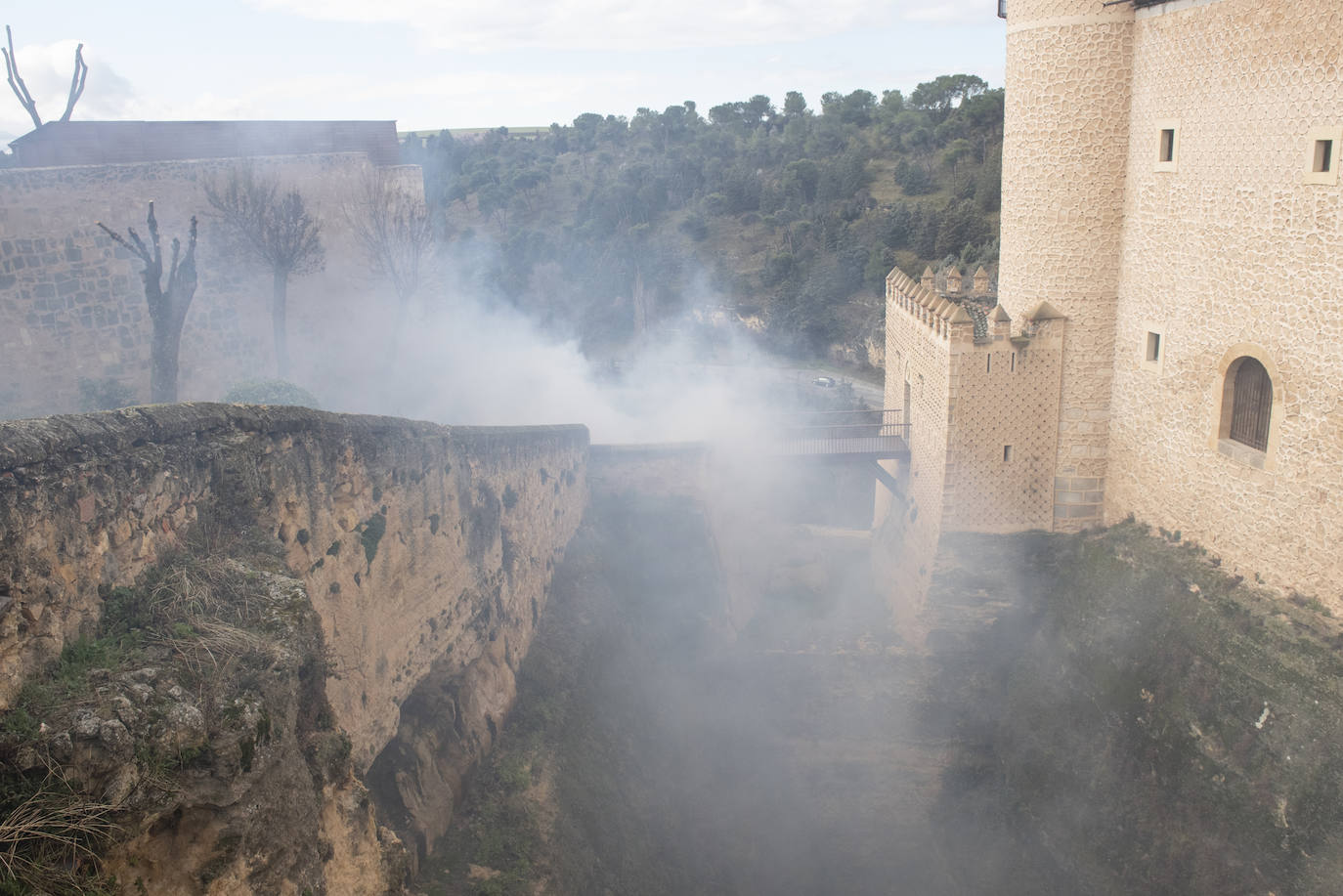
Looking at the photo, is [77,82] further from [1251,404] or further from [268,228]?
[1251,404]

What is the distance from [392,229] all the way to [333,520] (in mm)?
15676

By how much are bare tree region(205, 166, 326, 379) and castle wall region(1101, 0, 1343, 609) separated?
1349 cm

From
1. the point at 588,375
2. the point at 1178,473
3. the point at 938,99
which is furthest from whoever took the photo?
the point at 938,99

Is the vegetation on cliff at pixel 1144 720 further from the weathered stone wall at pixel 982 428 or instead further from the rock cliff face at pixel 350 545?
the rock cliff face at pixel 350 545

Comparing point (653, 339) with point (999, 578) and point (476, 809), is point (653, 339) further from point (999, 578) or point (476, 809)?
point (476, 809)

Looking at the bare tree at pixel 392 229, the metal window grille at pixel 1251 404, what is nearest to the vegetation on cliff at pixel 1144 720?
the metal window grille at pixel 1251 404

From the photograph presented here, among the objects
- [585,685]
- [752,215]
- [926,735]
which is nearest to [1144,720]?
[926,735]

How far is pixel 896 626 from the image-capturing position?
48.9ft

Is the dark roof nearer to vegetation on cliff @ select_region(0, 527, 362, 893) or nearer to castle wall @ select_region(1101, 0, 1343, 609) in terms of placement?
vegetation on cliff @ select_region(0, 527, 362, 893)

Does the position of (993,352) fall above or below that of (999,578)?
above

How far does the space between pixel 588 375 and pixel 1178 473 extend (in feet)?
50.2

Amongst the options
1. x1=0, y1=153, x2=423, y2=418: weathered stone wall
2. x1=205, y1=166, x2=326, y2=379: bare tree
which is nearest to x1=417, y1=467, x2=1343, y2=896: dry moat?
x1=205, y1=166, x2=326, y2=379: bare tree

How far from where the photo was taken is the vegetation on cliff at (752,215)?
3241 centimetres

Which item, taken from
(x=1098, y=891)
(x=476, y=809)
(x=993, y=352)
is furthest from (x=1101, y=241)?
(x=476, y=809)
